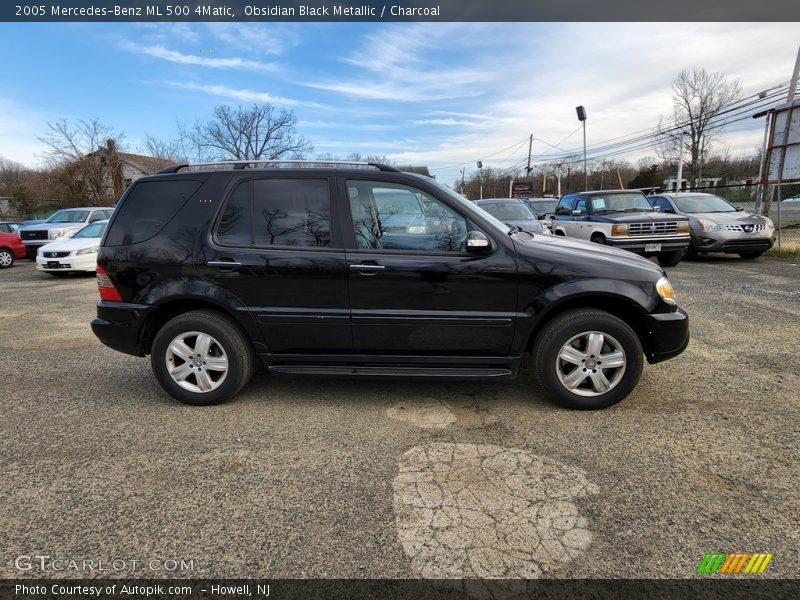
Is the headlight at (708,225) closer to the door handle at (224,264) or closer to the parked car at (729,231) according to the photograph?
the parked car at (729,231)

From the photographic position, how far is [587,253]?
3.50m

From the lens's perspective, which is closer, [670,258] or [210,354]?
[210,354]

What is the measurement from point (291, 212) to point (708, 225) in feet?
36.7

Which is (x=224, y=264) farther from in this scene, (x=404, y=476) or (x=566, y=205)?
(x=566, y=205)

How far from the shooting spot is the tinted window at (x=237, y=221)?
3529 millimetres

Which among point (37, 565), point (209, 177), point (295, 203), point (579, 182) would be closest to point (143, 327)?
point (209, 177)

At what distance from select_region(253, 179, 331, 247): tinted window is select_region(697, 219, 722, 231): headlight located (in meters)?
10.9

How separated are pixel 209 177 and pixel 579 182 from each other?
71.3 meters

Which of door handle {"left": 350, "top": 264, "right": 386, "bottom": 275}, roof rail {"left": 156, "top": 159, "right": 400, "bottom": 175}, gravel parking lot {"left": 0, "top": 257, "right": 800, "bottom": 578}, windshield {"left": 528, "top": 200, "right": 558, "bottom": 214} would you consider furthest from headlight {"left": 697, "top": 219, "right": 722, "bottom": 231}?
door handle {"left": 350, "top": 264, "right": 386, "bottom": 275}

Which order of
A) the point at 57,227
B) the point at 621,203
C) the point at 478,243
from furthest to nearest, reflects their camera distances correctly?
the point at 57,227 → the point at 621,203 → the point at 478,243

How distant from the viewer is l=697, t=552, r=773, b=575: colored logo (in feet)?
6.59

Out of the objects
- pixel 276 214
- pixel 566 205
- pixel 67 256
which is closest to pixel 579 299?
pixel 276 214

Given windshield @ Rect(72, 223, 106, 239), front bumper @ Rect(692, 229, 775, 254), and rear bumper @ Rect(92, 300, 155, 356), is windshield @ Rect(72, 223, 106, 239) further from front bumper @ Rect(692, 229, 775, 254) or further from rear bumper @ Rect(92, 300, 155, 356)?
front bumper @ Rect(692, 229, 775, 254)

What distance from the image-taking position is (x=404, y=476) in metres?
2.71
